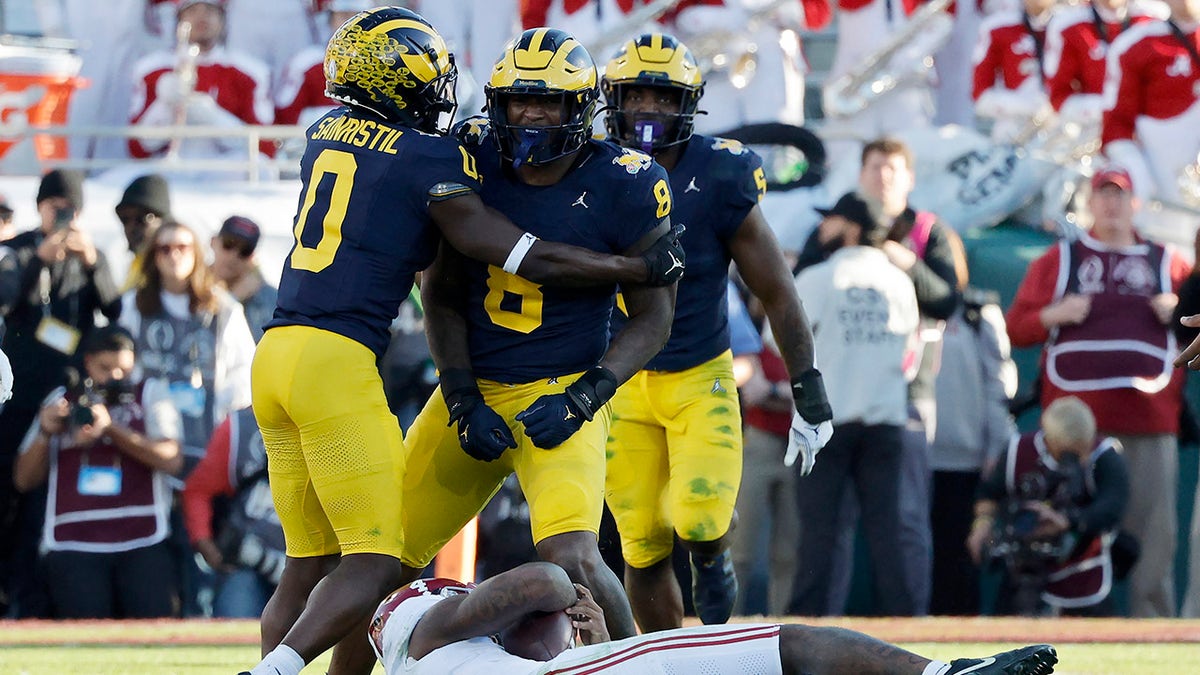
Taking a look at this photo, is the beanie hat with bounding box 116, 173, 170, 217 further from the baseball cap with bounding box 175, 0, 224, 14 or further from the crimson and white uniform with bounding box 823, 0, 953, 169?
the crimson and white uniform with bounding box 823, 0, 953, 169

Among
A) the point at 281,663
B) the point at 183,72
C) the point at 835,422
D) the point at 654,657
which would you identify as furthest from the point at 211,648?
the point at 183,72

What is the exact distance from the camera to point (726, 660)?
4.66m

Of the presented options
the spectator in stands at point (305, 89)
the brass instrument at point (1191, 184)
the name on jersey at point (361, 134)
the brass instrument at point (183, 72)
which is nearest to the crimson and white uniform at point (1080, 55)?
the brass instrument at point (1191, 184)

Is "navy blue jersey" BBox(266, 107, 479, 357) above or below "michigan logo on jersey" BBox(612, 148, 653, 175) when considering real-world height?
below

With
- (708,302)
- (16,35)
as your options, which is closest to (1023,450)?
(708,302)

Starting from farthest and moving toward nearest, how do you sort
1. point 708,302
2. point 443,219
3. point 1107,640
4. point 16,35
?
point 16,35
point 1107,640
point 708,302
point 443,219

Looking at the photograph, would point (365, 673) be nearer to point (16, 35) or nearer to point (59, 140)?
point (59, 140)

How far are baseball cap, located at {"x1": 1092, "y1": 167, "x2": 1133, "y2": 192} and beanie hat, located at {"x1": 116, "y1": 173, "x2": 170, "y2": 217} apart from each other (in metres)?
4.18

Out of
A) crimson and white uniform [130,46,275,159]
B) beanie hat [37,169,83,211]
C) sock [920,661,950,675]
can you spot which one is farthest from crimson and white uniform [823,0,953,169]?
sock [920,661,950,675]

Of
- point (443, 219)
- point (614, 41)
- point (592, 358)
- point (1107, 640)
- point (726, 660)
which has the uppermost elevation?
point (614, 41)

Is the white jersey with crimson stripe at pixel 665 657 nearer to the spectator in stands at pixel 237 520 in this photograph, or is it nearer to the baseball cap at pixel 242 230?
the spectator in stands at pixel 237 520

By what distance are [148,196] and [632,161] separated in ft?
13.7

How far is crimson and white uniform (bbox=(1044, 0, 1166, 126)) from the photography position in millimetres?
10766

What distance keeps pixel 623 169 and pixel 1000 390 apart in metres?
4.17
